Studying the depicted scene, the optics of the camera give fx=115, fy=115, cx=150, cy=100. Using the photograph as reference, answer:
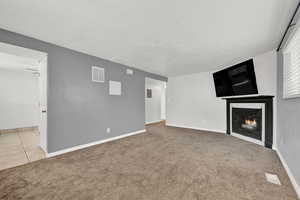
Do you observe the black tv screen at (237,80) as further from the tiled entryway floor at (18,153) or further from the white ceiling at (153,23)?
the tiled entryway floor at (18,153)

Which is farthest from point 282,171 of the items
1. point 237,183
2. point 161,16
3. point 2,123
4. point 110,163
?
point 2,123

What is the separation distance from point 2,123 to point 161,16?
6.35 m

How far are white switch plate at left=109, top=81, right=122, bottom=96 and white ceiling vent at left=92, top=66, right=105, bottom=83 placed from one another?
1.02 ft

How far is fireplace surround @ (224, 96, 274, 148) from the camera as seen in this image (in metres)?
2.92

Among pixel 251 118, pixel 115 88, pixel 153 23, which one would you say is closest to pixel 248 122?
pixel 251 118

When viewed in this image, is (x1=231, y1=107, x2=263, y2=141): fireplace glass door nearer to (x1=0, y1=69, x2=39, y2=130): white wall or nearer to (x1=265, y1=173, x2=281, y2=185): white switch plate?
(x1=265, y1=173, x2=281, y2=185): white switch plate

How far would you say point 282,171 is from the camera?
1.94 metres

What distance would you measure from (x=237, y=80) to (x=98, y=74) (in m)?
4.17

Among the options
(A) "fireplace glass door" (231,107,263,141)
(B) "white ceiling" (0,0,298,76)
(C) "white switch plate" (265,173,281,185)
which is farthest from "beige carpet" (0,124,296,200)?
(B) "white ceiling" (0,0,298,76)

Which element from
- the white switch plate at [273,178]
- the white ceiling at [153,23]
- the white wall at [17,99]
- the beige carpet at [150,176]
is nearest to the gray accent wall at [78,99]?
the white ceiling at [153,23]

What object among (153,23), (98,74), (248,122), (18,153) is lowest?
(18,153)

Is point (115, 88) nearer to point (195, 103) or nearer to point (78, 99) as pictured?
point (78, 99)

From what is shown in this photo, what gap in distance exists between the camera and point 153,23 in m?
1.81

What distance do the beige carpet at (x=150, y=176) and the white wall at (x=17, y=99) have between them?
372cm
